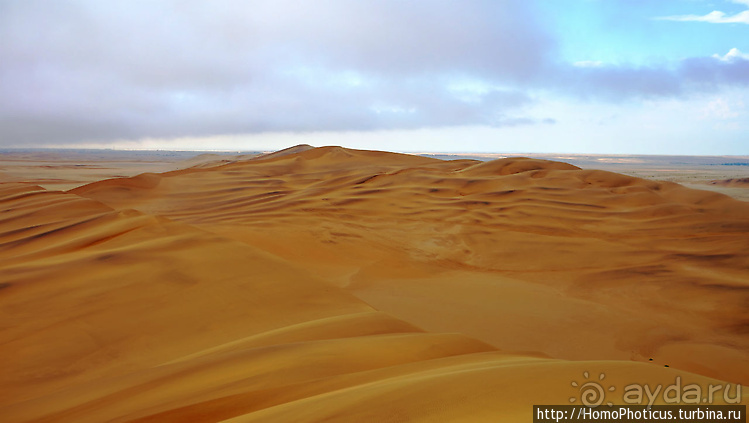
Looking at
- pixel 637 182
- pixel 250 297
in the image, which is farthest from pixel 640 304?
pixel 637 182

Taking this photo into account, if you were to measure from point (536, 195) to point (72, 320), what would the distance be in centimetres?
752

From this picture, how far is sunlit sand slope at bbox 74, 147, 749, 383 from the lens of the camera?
405cm

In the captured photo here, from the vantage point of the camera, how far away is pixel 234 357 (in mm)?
2506

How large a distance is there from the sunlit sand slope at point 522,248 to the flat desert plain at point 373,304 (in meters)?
0.04

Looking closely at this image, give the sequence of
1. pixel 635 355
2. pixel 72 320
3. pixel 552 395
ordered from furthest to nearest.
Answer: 1. pixel 635 355
2. pixel 72 320
3. pixel 552 395

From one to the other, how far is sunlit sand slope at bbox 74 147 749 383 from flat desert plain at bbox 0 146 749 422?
0.04m

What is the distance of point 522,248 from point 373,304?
282 cm

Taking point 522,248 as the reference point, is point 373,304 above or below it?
below

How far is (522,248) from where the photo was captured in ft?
21.0

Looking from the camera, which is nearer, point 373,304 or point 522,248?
point 373,304

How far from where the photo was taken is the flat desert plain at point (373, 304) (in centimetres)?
201

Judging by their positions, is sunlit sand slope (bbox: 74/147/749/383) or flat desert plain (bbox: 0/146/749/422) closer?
flat desert plain (bbox: 0/146/749/422)

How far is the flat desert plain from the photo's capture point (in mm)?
2010

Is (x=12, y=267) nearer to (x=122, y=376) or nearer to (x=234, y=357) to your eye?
(x=122, y=376)
